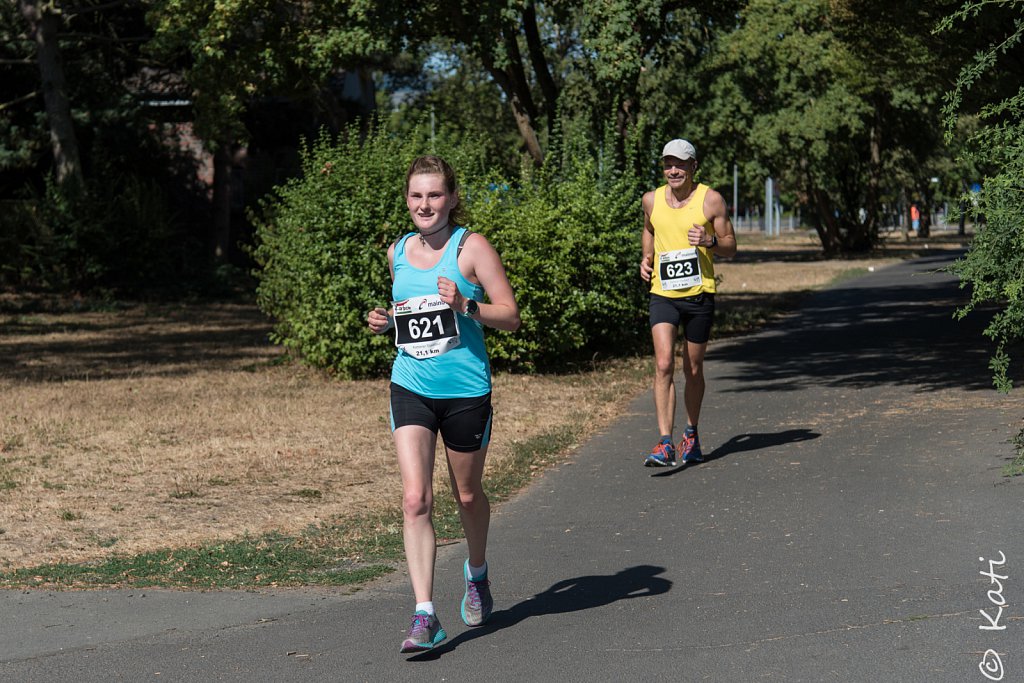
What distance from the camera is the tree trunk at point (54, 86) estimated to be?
97.1 ft

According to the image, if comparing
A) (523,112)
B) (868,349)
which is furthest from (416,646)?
(523,112)

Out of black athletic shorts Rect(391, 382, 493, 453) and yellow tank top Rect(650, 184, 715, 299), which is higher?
yellow tank top Rect(650, 184, 715, 299)

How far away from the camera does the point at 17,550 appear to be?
7223 millimetres

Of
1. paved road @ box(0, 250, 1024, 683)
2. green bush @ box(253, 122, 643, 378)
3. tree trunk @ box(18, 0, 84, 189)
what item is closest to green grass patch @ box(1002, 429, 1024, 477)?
paved road @ box(0, 250, 1024, 683)

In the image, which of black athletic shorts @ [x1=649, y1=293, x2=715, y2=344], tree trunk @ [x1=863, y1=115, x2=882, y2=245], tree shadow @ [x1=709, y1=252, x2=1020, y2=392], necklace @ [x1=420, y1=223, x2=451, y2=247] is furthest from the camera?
tree trunk @ [x1=863, y1=115, x2=882, y2=245]

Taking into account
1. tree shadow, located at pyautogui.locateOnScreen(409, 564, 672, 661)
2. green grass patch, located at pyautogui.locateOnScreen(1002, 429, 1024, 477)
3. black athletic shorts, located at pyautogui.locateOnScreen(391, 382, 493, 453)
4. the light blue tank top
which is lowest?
tree shadow, located at pyautogui.locateOnScreen(409, 564, 672, 661)

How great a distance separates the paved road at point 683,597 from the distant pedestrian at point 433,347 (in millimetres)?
539

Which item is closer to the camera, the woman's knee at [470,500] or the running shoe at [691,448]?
the woman's knee at [470,500]

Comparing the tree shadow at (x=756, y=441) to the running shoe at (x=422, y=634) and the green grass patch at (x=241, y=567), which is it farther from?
the running shoe at (x=422, y=634)

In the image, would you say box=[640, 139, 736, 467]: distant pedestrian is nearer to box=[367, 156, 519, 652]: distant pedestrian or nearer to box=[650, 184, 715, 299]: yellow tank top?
box=[650, 184, 715, 299]: yellow tank top

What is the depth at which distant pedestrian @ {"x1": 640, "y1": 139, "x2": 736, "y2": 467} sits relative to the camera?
8.91 meters

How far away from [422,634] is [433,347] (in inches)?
43.1

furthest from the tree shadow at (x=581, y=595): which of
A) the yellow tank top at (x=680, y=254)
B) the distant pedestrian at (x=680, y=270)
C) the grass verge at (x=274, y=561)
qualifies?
the yellow tank top at (x=680, y=254)

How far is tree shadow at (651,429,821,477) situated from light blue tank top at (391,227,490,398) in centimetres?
407
